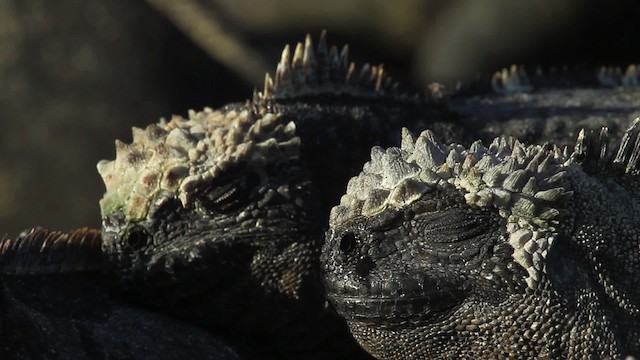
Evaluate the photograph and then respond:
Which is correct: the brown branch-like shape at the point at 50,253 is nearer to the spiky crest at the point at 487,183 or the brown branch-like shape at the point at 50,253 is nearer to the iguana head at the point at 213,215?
the iguana head at the point at 213,215

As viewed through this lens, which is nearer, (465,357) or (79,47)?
(465,357)

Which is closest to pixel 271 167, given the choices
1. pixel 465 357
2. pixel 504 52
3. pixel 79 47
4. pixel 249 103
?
pixel 249 103

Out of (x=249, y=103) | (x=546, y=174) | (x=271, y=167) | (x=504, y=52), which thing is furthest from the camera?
(x=504, y=52)

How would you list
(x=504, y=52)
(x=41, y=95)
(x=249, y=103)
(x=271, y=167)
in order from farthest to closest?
(x=504, y=52)
(x=41, y=95)
(x=249, y=103)
(x=271, y=167)

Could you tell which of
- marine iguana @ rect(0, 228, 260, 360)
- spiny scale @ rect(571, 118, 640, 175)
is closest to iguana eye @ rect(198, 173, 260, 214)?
marine iguana @ rect(0, 228, 260, 360)

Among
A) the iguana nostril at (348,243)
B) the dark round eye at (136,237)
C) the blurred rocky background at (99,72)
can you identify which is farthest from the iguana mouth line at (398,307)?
the blurred rocky background at (99,72)

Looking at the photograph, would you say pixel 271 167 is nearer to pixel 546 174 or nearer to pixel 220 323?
pixel 220 323

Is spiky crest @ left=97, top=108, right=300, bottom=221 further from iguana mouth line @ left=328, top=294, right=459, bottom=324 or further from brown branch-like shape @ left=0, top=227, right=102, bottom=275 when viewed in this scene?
iguana mouth line @ left=328, top=294, right=459, bottom=324

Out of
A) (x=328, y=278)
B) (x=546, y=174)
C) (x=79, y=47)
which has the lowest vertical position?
(x=328, y=278)
